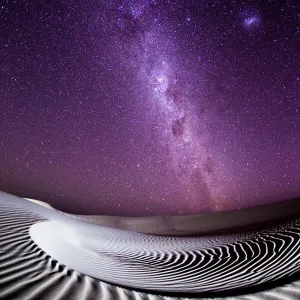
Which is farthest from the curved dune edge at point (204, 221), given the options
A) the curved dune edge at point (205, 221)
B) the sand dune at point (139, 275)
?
the sand dune at point (139, 275)

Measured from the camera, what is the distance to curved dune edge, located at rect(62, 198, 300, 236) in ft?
51.1

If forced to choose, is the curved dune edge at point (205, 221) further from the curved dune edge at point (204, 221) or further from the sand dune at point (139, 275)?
the sand dune at point (139, 275)

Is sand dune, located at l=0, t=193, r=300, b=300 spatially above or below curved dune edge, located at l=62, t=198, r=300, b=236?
below

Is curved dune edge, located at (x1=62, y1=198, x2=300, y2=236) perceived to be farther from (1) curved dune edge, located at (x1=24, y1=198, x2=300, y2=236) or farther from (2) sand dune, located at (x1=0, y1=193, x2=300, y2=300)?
(2) sand dune, located at (x1=0, y1=193, x2=300, y2=300)

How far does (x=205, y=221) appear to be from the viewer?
66.2 ft

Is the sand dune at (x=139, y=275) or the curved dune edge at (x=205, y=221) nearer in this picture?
the sand dune at (x=139, y=275)

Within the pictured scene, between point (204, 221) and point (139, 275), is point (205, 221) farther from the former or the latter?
point (139, 275)

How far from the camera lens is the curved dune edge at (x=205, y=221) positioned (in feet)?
51.1

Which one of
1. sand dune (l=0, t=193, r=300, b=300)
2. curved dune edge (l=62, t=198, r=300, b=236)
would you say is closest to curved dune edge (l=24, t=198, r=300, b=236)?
curved dune edge (l=62, t=198, r=300, b=236)

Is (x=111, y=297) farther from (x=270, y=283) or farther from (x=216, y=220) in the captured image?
(x=216, y=220)

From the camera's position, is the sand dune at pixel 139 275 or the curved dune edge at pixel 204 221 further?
the curved dune edge at pixel 204 221

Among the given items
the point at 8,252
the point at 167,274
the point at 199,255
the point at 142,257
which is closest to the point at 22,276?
the point at 8,252

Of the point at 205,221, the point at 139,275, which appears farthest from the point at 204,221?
the point at 139,275

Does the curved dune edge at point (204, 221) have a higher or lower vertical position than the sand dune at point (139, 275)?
higher
